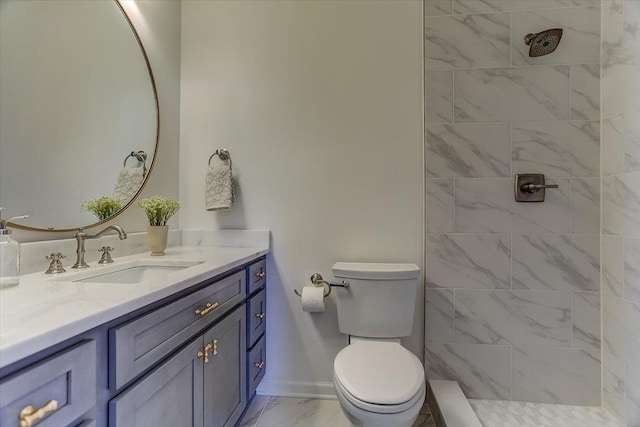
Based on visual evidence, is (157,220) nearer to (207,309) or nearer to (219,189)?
(219,189)

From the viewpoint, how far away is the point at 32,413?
0.52 m

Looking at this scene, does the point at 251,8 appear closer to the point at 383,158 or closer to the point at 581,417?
the point at 383,158

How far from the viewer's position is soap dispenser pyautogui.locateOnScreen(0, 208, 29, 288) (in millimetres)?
870

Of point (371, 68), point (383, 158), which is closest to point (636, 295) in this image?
point (383, 158)

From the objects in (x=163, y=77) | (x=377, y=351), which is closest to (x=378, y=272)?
(x=377, y=351)

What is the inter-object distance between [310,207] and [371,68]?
33.6 inches

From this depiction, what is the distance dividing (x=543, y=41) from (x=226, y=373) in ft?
6.88

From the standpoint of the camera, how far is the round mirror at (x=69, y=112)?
Answer: 3.42 feet

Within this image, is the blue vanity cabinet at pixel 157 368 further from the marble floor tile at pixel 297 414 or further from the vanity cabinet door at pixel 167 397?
the marble floor tile at pixel 297 414

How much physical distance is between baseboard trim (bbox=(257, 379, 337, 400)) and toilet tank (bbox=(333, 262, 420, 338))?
485 mm

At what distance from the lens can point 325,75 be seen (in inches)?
72.8

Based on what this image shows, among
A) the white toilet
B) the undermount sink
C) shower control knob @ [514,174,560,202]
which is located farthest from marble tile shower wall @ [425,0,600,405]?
the undermount sink

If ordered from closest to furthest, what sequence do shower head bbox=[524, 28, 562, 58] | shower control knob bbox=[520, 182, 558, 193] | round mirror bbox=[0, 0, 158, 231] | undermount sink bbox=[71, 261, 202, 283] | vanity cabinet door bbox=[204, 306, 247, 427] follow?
1. round mirror bbox=[0, 0, 158, 231]
2. vanity cabinet door bbox=[204, 306, 247, 427]
3. undermount sink bbox=[71, 261, 202, 283]
4. shower head bbox=[524, 28, 562, 58]
5. shower control knob bbox=[520, 182, 558, 193]

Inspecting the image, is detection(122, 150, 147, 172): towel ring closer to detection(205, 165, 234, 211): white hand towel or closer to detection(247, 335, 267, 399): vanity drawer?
detection(205, 165, 234, 211): white hand towel
